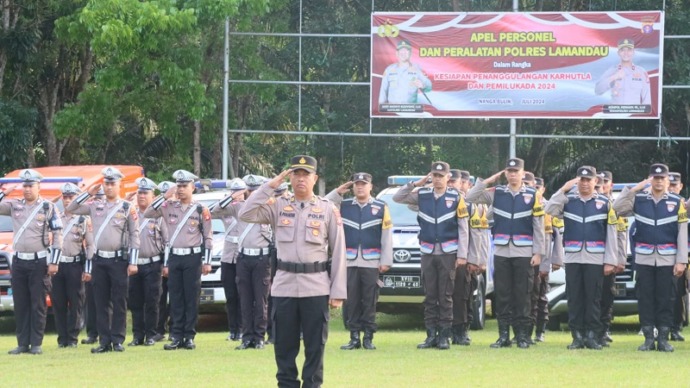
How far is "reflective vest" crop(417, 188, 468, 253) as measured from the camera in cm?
1430

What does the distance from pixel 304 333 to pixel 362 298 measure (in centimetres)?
472

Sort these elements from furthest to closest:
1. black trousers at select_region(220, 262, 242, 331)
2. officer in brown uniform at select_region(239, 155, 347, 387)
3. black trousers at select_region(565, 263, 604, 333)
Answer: black trousers at select_region(220, 262, 242, 331) → black trousers at select_region(565, 263, 604, 333) → officer in brown uniform at select_region(239, 155, 347, 387)

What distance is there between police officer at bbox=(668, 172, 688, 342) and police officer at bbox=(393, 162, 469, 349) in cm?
249

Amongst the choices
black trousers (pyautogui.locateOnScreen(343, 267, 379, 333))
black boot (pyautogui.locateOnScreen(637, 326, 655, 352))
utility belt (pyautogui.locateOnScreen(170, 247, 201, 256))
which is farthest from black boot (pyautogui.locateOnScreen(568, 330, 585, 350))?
utility belt (pyautogui.locateOnScreen(170, 247, 201, 256))

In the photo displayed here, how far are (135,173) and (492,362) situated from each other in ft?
30.8

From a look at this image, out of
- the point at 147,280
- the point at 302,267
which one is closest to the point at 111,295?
the point at 147,280

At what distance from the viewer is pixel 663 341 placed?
45.0ft

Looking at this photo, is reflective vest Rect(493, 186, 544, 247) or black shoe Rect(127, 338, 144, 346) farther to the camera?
black shoe Rect(127, 338, 144, 346)

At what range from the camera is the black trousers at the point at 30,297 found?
14305 millimetres

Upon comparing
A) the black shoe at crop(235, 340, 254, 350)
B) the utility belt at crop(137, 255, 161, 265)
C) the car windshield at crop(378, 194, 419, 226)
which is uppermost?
the car windshield at crop(378, 194, 419, 226)

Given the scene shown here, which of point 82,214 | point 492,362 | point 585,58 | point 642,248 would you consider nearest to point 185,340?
point 82,214

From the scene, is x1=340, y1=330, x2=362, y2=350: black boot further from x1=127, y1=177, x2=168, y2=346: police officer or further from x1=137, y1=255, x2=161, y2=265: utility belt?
x1=137, y1=255, x2=161, y2=265: utility belt

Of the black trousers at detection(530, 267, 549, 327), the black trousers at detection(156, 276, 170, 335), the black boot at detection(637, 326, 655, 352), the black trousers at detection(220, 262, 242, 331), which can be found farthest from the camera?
the black trousers at detection(156, 276, 170, 335)

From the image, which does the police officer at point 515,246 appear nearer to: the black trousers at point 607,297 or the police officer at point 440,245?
the police officer at point 440,245
